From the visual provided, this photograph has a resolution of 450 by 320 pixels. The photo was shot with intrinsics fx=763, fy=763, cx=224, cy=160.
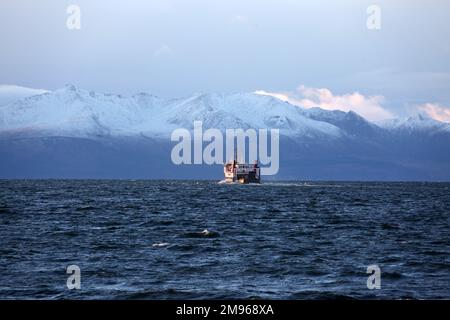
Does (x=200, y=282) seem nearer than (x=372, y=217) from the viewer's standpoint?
Yes

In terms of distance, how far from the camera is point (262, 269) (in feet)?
135

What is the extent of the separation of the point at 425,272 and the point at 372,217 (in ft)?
171

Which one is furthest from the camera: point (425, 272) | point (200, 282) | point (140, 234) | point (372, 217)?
point (372, 217)

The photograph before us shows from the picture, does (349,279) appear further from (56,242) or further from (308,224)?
(308,224)

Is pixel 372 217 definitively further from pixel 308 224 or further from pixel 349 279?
pixel 349 279

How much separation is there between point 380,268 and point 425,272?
8.48 feet

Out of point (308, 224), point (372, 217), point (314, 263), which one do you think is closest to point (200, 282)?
point (314, 263)
